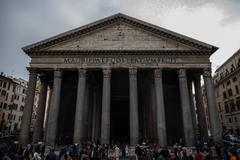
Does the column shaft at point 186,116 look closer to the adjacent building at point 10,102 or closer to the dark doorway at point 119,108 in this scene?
the dark doorway at point 119,108

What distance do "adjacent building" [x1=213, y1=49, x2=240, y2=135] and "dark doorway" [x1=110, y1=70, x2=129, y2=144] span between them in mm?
17989

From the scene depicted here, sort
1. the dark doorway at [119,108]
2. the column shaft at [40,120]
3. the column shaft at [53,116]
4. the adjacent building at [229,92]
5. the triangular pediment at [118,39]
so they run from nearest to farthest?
the column shaft at [53,116]
the triangular pediment at [118,39]
the column shaft at [40,120]
the dark doorway at [119,108]
the adjacent building at [229,92]

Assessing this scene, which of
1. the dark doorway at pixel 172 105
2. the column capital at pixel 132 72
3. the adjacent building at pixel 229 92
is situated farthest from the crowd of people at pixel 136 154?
the adjacent building at pixel 229 92

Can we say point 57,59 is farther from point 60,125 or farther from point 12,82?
point 12,82

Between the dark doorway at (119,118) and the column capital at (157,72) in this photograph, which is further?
the dark doorway at (119,118)

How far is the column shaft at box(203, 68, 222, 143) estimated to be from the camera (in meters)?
17.3

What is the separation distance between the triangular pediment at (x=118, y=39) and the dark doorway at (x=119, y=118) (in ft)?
33.0

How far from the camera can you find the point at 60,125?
23797 millimetres

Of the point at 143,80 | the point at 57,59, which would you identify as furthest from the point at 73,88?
the point at 143,80

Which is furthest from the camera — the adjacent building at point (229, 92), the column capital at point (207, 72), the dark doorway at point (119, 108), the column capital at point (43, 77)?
the adjacent building at point (229, 92)

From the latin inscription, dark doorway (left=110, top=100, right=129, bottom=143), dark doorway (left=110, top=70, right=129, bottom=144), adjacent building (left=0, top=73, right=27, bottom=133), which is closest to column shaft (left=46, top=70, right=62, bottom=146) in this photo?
the latin inscription

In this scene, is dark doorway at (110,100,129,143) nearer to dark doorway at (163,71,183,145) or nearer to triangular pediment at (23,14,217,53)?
dark doorway at (163,71,183,145)

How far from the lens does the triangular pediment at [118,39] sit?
19.5m

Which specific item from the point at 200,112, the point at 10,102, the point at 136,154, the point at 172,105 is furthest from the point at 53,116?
the point at 10,102
